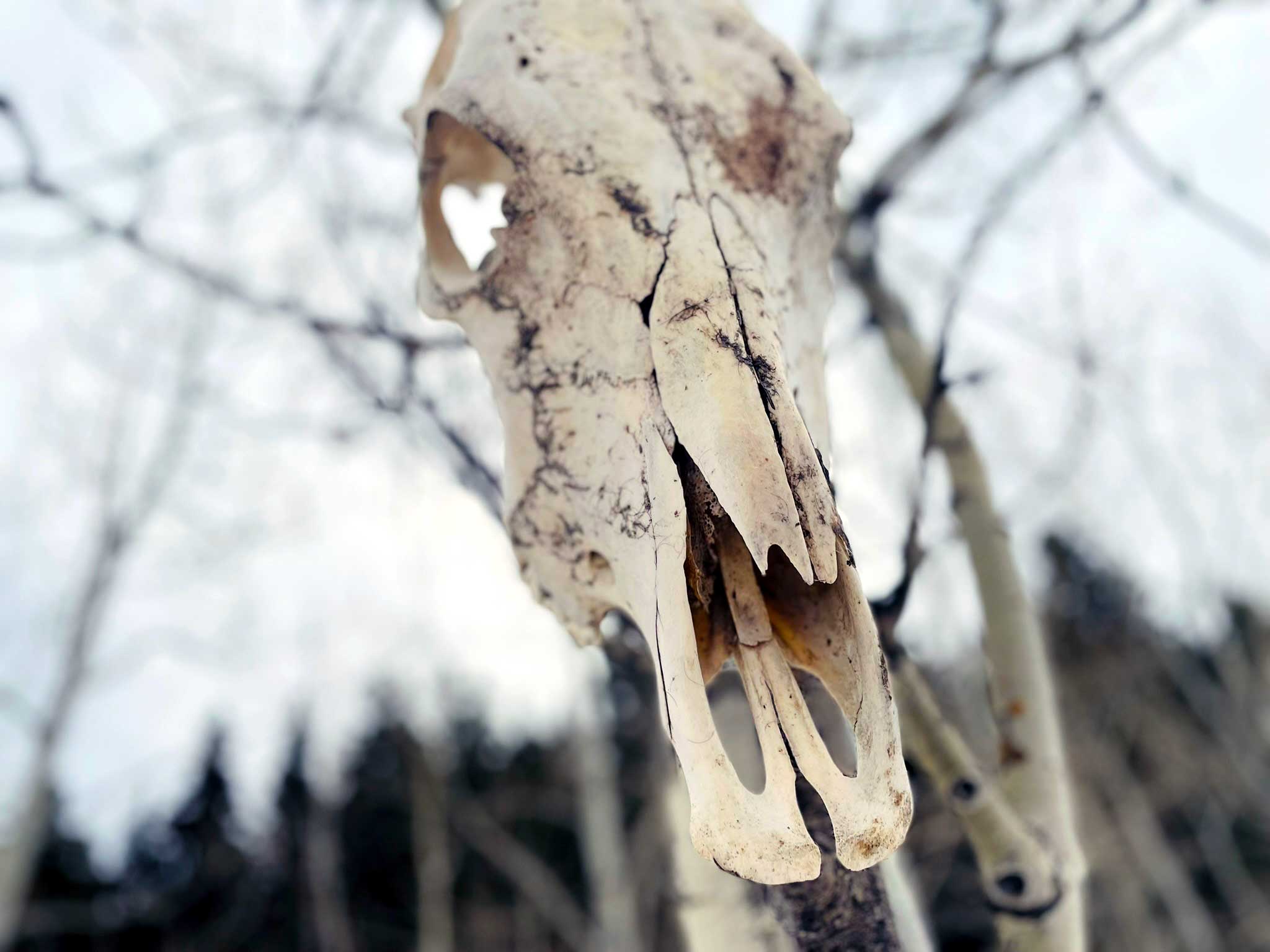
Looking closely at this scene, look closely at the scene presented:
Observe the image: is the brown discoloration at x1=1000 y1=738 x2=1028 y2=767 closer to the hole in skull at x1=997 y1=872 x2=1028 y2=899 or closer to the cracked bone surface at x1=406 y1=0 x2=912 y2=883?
the hole in skull at x1=997 y1=872 x2=1028 y2=899

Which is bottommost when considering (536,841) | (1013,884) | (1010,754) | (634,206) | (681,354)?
(1013,884)

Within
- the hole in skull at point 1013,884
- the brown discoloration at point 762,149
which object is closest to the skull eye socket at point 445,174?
the brown discoloration at point 762,149

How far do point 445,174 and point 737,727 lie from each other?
88 cm

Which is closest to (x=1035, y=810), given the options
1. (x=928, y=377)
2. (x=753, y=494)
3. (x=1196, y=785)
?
(x=928, y=377)

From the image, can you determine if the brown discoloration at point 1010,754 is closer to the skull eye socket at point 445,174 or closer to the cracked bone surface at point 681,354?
the cracked bone surface at point 681,354

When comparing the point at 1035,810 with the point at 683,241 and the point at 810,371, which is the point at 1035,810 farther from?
the point at 683,241

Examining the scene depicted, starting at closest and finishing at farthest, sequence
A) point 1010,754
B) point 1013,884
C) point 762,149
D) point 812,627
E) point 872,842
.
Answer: point 872,842
point 812,627
point 762,149
point 1013,884
point 1010,754

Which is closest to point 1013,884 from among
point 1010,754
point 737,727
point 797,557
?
point 1010,754

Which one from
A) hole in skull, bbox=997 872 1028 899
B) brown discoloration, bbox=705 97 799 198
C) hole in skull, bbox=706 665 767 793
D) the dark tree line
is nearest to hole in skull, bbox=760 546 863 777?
hole in skull, bbox=706 665 767 793

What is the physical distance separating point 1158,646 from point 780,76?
1344 cm

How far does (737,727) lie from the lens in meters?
1.22

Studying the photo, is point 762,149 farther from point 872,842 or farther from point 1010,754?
point 1010,754

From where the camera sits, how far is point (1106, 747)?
44.4 ft

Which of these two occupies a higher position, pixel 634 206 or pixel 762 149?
pixel 762 149
